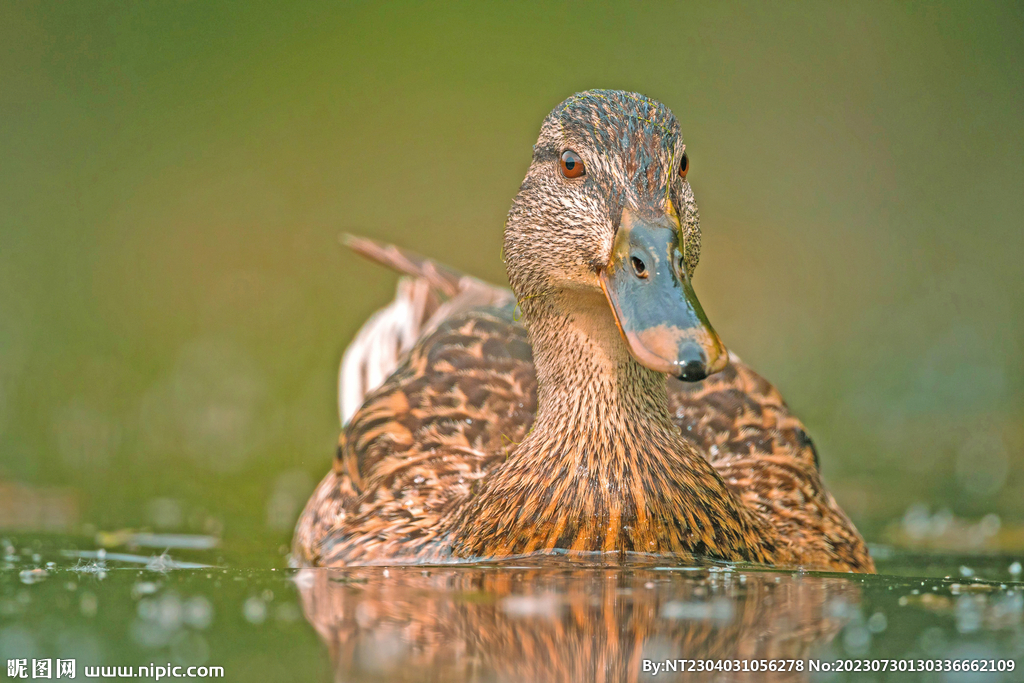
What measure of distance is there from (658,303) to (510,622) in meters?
1.11

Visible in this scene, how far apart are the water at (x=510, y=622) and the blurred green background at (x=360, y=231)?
5.44ft

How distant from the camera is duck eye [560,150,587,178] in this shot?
4.30 metres

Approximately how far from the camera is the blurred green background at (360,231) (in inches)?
275

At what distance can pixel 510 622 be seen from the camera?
3.28 metres

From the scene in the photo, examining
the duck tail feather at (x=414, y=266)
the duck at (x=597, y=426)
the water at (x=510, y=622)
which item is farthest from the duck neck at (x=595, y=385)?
the duck tail feather at (x=414, y=266)

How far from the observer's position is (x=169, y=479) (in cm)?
Result: 666

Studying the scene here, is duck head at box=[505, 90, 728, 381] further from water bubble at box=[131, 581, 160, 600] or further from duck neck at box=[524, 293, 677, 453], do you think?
water bubble at box=[131, 581, 160, 600]

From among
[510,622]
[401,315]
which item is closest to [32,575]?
[510,622]

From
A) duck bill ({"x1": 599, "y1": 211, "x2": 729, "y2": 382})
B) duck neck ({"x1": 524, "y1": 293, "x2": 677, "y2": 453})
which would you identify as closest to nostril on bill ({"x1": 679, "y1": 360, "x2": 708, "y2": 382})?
duck bill ({"x1": 599, "y1": 211, "x2": 729, "y2": 382})

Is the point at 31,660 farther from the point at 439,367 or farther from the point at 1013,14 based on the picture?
the point at 1013,14

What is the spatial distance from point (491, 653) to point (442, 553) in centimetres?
138

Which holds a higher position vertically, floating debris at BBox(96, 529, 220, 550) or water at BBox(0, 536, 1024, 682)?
floating debris at BBox(96, 529, 220, 550)

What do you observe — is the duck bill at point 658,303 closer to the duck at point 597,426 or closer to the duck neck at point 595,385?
the duck at point 597,426

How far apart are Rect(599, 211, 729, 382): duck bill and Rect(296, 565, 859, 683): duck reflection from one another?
669 millimetres
